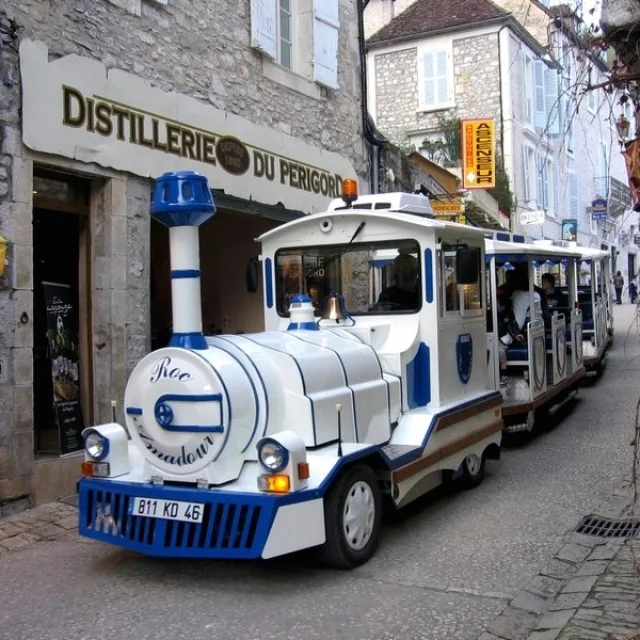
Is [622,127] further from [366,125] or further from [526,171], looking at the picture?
[526,171]

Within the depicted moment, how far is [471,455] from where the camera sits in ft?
21.3

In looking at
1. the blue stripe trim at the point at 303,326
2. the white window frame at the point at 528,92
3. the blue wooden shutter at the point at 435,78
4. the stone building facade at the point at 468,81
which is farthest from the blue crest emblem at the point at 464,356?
the white window frame at the point at 528,92

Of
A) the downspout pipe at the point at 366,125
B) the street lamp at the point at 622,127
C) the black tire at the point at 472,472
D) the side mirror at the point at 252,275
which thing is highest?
the downspout pipe at the point at 366,125

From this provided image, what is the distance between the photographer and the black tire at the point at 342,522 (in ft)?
14.6

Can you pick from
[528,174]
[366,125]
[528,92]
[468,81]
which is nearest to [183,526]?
[366,125]

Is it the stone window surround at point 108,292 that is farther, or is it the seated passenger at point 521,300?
the seated passenger at point 521,300

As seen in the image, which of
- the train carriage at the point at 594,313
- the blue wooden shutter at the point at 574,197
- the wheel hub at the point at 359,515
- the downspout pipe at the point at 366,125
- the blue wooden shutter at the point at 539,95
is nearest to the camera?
the wheel hub at the point at 359,515

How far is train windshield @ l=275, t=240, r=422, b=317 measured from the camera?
19.5 ft

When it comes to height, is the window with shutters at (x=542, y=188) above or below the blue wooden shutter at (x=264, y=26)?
above

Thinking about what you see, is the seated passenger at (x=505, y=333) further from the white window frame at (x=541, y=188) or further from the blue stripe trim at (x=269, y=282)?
the white window frame at (x=541, y=188)

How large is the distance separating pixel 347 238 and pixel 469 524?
2.30m

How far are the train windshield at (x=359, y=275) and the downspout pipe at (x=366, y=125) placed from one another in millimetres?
5877

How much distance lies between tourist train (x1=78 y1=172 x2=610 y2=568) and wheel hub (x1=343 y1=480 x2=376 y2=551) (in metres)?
0.01

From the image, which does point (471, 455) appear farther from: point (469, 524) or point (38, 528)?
point (38, 528)
